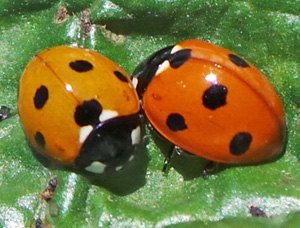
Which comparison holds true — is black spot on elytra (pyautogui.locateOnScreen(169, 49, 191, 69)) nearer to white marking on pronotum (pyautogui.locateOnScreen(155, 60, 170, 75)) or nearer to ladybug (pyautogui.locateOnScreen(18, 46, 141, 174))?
white marking on pronotum (pyautogui.locateOnScreen(155, 60, 170, 75))

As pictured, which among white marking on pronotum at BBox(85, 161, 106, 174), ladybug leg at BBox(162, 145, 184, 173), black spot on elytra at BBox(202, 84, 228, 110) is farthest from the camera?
ladybug leg at BBox(162, 145, 184, 173)

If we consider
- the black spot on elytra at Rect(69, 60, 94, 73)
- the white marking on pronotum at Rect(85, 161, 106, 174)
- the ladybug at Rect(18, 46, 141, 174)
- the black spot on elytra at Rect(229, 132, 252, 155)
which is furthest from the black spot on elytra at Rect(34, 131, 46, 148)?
the black spot on elytra at Rect(229, 132, 252, 155)

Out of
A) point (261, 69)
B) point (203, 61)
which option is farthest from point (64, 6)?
point (261, 69)

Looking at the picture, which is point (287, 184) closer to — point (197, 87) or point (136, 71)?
point (197, 87)

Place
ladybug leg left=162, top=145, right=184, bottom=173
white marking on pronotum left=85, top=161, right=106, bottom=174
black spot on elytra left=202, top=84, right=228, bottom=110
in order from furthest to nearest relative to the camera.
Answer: ladybug leg left=162, top=145, right=184, bottom=173
white marking on pronotum left=85, top=161, right=106, bottom=174
black spot on elytra left=202, top=84, right=228, bottom=110

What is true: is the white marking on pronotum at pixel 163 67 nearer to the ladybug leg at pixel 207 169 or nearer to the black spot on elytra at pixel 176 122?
the black spot on elytra at pixel 176 122

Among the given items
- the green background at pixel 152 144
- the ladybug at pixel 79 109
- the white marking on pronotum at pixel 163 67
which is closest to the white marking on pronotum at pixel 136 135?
the ladybug at pixel 79 109
